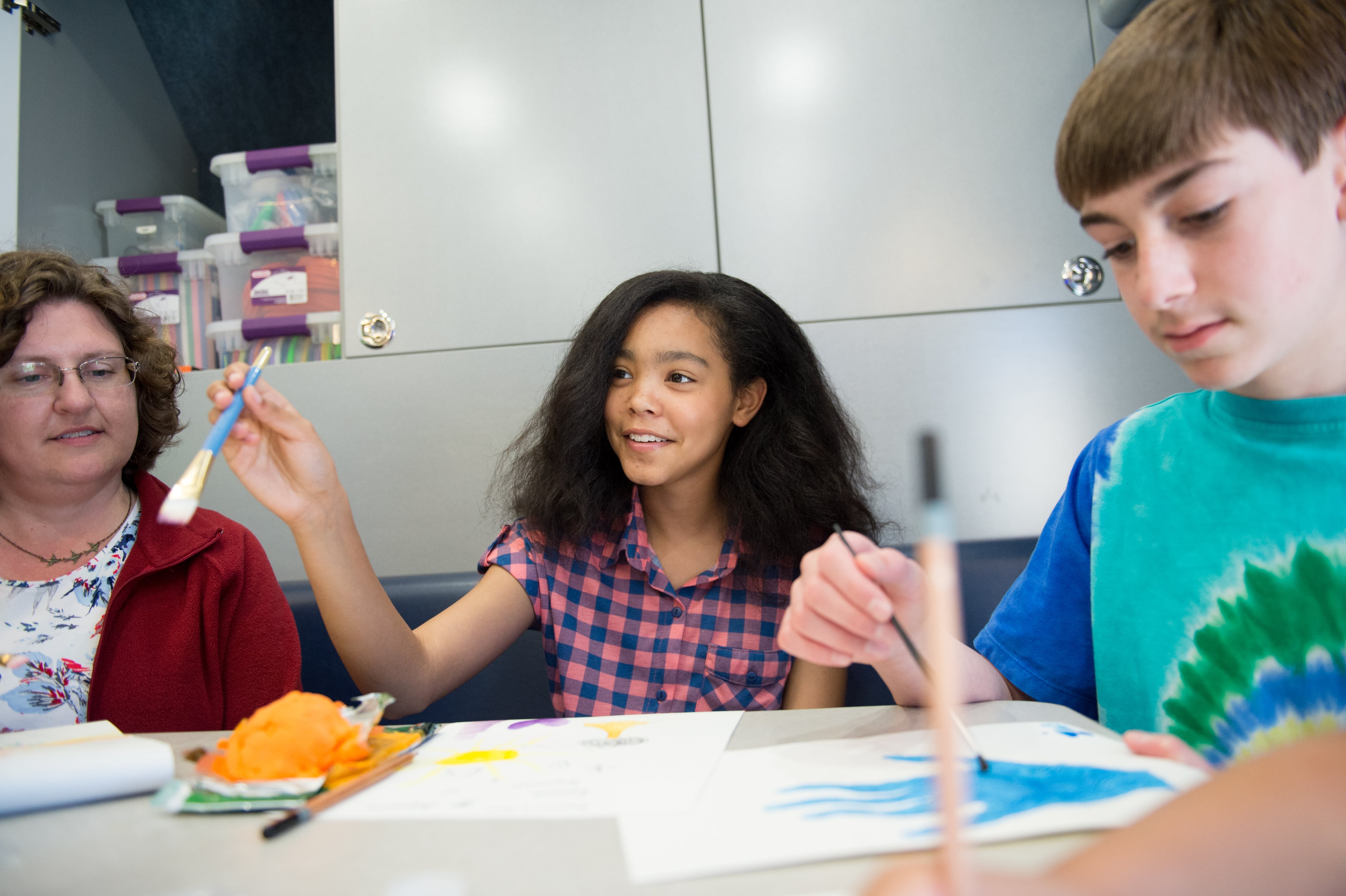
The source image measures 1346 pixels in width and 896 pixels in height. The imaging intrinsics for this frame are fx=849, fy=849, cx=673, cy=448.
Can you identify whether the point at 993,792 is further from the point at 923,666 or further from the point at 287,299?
the point at 287,299

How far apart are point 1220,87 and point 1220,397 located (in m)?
0.27

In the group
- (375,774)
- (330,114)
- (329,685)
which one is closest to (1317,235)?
(375,774)

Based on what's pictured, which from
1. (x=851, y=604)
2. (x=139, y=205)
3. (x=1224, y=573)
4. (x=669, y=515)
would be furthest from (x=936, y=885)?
(x=139, y=205)

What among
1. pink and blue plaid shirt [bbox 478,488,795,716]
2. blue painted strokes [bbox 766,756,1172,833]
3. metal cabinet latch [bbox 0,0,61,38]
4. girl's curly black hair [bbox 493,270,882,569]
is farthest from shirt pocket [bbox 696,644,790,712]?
metal cabinet latch [bbox 0,0,61,38]

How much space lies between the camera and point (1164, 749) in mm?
520

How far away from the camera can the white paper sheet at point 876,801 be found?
419 mm

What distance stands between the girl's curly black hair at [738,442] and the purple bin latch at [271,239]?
799mm

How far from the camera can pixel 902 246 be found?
1.61 meters

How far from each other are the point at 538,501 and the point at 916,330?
0.83 meters

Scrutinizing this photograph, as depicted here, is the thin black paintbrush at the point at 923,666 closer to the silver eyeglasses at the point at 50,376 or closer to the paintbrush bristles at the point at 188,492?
the paintbrush bristles at the point at 188,492

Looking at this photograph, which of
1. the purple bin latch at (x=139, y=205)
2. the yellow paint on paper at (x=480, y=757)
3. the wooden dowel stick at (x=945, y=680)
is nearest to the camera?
the wooden dowel stick at (x=945, y=680)

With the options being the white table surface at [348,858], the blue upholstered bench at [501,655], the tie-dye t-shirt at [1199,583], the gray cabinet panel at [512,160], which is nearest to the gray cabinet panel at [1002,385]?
the blue upholstered bench at [501,655]

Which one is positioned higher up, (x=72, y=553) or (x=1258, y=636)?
(x=72, y=553)

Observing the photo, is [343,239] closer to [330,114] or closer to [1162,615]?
[330,114]
